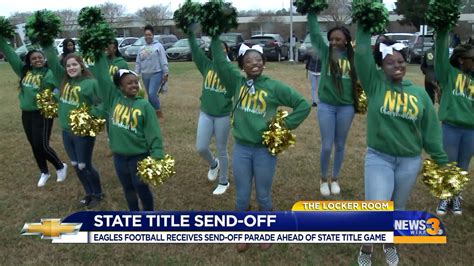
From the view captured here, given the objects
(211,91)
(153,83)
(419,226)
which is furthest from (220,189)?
(153,83)

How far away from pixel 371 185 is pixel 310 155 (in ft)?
11.9

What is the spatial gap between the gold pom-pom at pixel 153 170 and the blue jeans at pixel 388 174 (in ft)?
5.46

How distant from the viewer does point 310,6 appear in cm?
486

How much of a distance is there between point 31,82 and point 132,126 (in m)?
2.28

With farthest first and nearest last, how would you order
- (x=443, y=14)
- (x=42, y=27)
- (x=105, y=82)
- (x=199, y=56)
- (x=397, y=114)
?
(x=199, y=56), (x=42, y=27), (x=105, y=82), (x=443, y=14), (x=397, y=114)

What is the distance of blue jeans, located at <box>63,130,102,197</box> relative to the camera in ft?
16.5

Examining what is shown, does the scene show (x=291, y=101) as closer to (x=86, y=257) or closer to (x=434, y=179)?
(x=434, y=179)

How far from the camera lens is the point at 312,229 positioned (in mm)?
3697

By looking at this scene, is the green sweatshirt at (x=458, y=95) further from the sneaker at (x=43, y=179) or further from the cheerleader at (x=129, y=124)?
the sneaker at (x=43, y=179)

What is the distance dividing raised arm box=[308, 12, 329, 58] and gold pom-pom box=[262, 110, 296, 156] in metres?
1.47

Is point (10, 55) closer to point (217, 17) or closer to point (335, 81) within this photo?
point (217, 17)

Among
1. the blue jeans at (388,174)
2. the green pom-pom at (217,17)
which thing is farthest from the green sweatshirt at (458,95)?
the green pom-pom at (217,17)

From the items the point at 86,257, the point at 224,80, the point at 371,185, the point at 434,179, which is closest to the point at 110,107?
the point at 224,80

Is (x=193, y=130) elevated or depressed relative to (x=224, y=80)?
depressed
